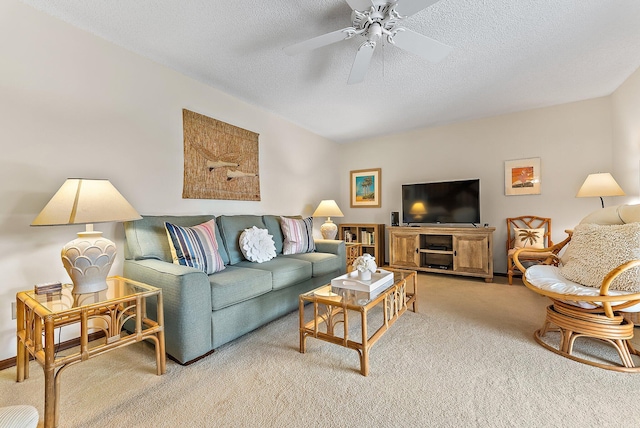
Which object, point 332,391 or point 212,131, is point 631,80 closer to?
point 332,391

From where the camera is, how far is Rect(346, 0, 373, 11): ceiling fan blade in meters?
1.61

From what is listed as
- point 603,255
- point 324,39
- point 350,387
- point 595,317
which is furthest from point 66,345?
point 603,255

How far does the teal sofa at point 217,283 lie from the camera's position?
1679 millimetres

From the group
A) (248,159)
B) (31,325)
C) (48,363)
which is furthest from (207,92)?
(48,363)

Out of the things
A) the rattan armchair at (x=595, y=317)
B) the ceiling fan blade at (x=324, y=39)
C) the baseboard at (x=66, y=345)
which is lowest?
the baseboard at (x=66, y=345)

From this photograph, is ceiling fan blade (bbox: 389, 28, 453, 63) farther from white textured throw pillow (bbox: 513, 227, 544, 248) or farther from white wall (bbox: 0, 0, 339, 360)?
white textured throw pillow (bbox: 513, 227, 544, 248)

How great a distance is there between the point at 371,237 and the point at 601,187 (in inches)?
112

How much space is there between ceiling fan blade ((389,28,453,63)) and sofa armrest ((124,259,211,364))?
2.04m

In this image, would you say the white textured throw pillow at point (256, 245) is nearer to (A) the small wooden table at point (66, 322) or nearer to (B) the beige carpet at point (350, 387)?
(B) the beige carpet at point (350, 387)

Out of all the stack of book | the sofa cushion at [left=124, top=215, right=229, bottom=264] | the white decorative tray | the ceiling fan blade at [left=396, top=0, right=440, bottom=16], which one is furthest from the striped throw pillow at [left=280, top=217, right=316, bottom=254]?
the ceiling fan blade at [left=396, top=0, right=440, bottom=16]

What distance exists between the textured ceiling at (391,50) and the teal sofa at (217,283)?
144 centimetres

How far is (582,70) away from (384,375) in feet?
11.1

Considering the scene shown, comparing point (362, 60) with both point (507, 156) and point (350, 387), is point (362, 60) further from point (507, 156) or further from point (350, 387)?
point (507, 156)

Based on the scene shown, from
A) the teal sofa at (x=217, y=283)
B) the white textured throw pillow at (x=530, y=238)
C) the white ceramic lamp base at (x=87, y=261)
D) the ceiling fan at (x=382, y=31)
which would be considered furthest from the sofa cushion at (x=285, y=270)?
the white textured throw pillow at (x=530, y=238)
